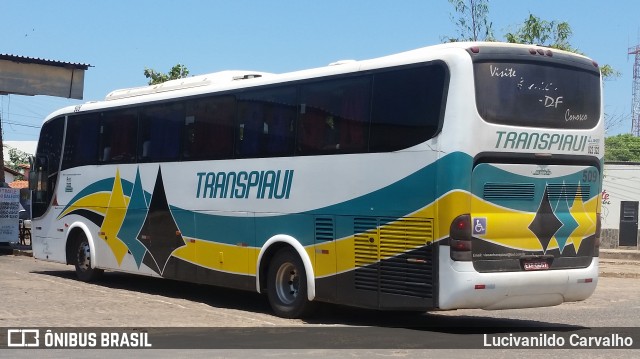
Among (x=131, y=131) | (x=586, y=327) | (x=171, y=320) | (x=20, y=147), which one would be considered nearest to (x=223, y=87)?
(x=131, y=131)

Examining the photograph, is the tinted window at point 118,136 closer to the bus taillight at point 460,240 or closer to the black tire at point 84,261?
the black tire at point 84,261

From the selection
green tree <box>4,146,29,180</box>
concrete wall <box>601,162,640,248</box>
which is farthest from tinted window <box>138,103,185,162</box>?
green tree <box>4,146,29,180</box>

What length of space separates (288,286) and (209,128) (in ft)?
10.1

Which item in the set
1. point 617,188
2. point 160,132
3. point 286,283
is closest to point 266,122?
point 286,283

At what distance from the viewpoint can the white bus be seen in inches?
467

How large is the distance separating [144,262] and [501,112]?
26.3 feet

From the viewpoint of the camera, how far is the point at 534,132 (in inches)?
484

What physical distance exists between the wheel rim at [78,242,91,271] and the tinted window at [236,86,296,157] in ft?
18.5

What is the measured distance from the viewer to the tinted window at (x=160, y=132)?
16.7 m

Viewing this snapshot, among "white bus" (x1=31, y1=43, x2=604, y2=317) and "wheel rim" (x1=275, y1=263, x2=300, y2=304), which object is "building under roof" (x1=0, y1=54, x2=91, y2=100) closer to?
"white bus" (x1=31, y1=43, x2=604, y2=317)

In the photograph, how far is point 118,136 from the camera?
18.3 m

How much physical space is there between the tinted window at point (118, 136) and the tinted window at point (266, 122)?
3.39 meters

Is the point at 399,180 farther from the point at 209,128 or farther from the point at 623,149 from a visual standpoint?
the point at 623,149
